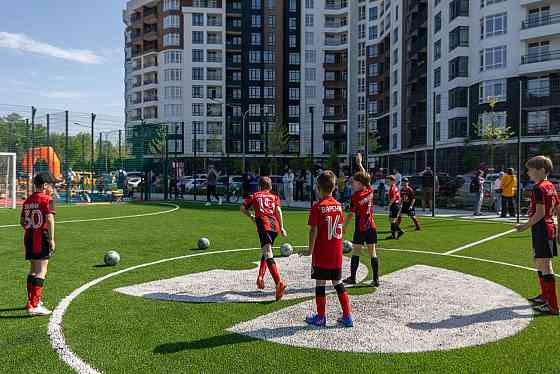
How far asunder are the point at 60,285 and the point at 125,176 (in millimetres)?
26173

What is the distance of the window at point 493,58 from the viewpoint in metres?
47.9

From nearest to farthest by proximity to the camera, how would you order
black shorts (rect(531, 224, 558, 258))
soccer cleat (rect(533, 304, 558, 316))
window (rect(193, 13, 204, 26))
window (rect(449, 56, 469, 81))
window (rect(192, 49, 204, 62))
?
soccer cleat (rect(533, 304, 558, 316))
black shorts (rect(531, 224, 558, 258))
window (rect(449, 56, 469, 81))
window (rect(193, 13, 204, 26))
window (rect(192, 49, 204, 62))

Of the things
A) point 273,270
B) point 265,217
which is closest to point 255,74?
point 265,217

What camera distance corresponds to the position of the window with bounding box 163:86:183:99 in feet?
267

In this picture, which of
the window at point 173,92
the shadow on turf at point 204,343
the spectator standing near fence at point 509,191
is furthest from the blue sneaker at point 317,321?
the window at point 173,92

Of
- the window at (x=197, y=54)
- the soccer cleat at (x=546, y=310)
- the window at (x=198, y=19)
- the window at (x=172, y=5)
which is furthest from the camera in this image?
the window at (x=172, y=5)

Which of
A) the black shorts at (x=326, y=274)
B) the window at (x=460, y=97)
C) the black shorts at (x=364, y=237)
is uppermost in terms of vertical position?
the window at (x=460, y=97)

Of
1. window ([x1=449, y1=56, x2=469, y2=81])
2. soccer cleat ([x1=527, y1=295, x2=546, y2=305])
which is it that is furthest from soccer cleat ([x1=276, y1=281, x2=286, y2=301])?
window ([x1=449, y1=56, x2=469, y2=81])

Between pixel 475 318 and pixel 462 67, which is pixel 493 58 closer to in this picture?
pixel 462 67

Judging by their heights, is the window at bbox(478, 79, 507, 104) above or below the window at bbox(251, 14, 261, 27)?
below

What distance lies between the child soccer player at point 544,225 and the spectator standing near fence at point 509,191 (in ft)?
47.8

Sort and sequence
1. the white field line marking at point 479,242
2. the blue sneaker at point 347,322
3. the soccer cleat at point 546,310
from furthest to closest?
1. the white field line marking at point 479,242
2. the soccer cleat at point 546,310
3. the blue sneaker at point 347,322

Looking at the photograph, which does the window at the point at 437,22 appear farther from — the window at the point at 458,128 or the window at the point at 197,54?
the window at the point at 197,54

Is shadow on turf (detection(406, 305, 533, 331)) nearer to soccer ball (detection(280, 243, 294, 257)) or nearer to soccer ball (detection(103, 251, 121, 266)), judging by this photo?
soccer ball (detection(280, 243, 294, 257))
